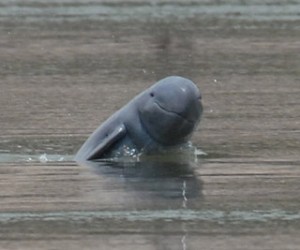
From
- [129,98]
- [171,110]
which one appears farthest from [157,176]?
[129,98]

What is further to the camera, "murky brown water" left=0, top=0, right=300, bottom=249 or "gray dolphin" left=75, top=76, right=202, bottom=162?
"gray dolphin" left=75, top=76, right=202, bottom=162

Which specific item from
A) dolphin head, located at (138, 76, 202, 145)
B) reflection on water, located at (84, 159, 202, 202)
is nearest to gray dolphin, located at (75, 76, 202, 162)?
dolphin head, located at (138, 76, 202, 145)

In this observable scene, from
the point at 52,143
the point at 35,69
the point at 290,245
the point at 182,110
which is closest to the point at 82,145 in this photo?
the point at 52,143

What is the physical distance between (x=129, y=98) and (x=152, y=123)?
9.67ft

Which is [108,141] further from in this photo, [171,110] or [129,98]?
[129,98]

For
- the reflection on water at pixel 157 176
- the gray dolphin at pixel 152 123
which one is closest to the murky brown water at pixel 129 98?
the reflection on water at pixel 157 176

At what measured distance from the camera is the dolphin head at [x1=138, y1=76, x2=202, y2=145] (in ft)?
34.3

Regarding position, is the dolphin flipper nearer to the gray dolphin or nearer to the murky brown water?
the gray dolphin

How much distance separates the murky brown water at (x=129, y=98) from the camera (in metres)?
8.58

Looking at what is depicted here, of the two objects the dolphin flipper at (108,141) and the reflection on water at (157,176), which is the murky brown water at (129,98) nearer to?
the reflection on water at (157,176)

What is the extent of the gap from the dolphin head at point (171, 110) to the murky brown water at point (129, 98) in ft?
0.76

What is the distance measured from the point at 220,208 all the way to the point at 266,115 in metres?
3.63

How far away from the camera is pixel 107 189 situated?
9.71 metres

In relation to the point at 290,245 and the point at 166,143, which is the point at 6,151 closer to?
the point at 166,143
